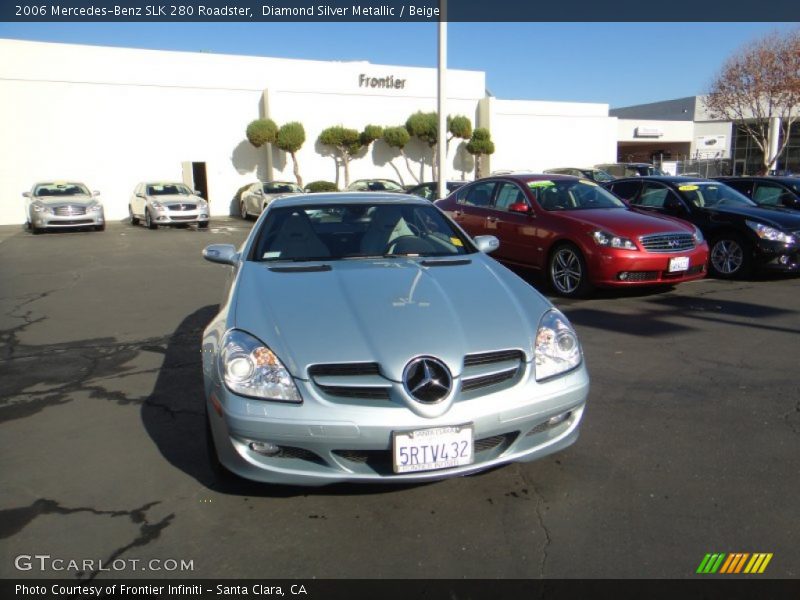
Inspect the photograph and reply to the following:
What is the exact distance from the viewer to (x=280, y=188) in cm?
2270

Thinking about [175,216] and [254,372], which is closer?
[254,372]

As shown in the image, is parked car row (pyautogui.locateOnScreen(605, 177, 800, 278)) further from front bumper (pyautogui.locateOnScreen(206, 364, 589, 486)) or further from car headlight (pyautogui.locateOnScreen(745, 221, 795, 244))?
front bumper (pyautogui.locateOnScreen(206, 364, 589, 486))

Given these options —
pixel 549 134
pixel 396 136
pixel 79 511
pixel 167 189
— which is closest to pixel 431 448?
pixel 79 511

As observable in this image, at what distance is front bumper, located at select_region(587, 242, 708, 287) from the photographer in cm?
732

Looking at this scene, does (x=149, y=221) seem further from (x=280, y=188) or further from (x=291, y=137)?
(x=291, y=137)

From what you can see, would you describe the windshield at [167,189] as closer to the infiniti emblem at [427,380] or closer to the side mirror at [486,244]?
the side mirror at [486,244]

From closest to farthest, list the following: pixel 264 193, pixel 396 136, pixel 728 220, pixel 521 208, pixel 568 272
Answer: pixel 568 272, pixel 521 208, pixel 728 220, pixel 264 193, pixel 396 136

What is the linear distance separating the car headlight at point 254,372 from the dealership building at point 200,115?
2539 cm

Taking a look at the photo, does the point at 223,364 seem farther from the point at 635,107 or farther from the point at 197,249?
the point at 635,107

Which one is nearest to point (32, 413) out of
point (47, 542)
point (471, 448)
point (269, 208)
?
point (47, 542)

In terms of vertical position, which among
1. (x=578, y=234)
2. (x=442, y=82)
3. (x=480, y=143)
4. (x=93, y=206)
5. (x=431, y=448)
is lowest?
(x=431, y=448)

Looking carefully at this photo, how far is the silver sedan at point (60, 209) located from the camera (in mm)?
18094

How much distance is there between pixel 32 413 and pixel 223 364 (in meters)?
2.34
